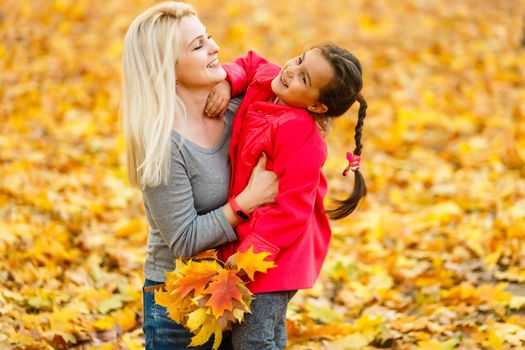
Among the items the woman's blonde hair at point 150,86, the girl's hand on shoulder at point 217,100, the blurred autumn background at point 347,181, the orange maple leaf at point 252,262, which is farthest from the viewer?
the blurred autumn background at point 347,181

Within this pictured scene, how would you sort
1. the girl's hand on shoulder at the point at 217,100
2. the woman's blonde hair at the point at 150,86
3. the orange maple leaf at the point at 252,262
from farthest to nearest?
1. the girl's hand on shoulder at the point at 217,100
2. the woman's blonde hair at the point at 150,86
3. the orange maple leaf at the point at 252,262

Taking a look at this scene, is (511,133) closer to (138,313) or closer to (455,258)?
(455,258)

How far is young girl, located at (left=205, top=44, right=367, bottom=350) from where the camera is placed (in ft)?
8.27

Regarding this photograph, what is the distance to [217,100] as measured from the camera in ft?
9.14

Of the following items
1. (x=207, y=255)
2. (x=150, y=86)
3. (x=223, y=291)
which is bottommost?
(x=223, y=291)

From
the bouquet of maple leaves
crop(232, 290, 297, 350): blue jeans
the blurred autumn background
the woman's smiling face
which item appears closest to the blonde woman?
the woman's smiling face

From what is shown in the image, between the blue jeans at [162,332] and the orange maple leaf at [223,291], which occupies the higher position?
the orange maple leaf at [223,291]

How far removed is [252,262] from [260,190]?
0.29 meters

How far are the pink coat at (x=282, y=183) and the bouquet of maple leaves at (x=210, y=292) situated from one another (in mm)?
67

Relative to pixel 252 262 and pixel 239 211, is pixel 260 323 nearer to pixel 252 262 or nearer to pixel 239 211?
pixel 252 262

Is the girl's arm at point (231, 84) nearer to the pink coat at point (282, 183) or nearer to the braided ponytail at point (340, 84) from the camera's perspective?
the pink coat at point (282, 183)

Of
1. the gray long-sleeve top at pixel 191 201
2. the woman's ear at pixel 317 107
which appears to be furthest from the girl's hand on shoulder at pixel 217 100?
the woman's ear at pixel 317 107

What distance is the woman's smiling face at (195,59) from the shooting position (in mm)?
2650

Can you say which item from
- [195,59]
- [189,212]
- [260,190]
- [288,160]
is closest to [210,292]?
[189,212]
